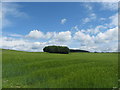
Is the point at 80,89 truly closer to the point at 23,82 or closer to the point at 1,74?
the point at 23,82

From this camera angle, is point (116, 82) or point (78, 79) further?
point (78, 79)

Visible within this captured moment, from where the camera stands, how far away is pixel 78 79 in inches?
687

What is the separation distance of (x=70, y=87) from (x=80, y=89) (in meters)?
0.96

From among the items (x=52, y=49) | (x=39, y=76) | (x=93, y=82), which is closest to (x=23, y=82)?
(x=39, y=76)

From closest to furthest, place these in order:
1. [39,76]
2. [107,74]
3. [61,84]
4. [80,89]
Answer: [80,89] < [61,84] < [107,74] < [39,76]

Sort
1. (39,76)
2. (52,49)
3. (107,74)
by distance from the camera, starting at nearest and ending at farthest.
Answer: (107,74) → (39,76) → (52,49)

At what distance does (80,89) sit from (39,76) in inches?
275

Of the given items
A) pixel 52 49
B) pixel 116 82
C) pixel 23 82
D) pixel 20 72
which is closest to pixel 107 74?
pixel 116 82

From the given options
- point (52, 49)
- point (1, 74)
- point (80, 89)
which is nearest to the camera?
point (80, 89)

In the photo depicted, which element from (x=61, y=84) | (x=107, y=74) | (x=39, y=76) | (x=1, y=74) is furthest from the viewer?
(x=1, y=74)

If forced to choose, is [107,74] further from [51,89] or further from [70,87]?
[51,89]

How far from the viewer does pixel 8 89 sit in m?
15.4

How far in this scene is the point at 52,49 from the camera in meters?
99.5

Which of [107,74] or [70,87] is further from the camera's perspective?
[107,74]
